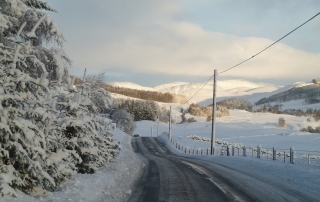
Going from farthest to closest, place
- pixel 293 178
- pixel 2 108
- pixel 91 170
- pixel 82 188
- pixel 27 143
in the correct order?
pixel 293 178, pixel 91 170, pixel 82 188, pixel 27 143, pixel 2 108

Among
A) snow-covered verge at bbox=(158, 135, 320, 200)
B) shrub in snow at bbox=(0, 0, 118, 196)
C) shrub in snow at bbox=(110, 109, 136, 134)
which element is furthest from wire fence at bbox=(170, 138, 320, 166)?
shrub in snow at bbox=(110, 109, 136, 134)

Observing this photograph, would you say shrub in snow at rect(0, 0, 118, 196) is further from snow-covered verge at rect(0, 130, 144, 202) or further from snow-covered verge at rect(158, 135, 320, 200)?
snow-covered verge at rect(158, 135, 320, 200)

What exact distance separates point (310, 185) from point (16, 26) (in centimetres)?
1173

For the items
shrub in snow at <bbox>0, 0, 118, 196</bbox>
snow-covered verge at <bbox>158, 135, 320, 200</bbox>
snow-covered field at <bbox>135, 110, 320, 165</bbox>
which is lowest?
snow-covered field at <bbox>135, 110, 320, 165</bbox>

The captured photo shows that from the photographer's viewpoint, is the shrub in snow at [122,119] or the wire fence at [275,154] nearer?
the wire fence at [275,154]

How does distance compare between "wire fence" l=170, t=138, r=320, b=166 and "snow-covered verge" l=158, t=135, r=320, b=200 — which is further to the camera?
"wire fence" l=170, t=138, r=320, b=166

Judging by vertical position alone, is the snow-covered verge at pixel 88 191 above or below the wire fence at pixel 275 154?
above

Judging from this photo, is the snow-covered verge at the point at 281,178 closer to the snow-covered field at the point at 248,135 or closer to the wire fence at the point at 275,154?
the wire fence at the point at 275,154

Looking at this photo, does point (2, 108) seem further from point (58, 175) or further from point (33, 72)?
point (33, 72)

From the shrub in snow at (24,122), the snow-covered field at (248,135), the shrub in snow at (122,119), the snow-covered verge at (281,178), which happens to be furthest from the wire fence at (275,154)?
the shrub in snow at (122,119)

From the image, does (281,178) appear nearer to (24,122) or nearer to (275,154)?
(275,154)

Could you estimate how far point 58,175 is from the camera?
7.50 metres

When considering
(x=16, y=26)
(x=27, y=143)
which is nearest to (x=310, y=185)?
(x=27, y=143)

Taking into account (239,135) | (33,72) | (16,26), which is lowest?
(239,135)
